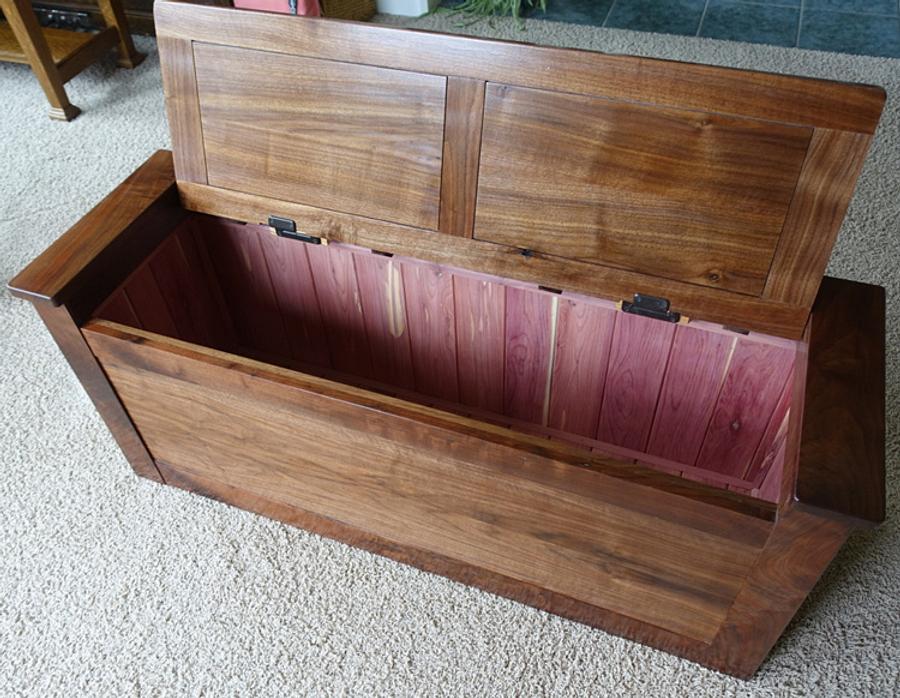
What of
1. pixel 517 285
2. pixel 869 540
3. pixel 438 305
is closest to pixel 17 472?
pixel 438 305

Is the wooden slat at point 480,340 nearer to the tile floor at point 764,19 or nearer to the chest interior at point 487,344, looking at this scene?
the chest interior at point 487,344

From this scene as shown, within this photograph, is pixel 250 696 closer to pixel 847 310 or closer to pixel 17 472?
pixel 17 472

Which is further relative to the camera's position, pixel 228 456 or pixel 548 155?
pixel 228 456

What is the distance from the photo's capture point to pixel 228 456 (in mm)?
1090

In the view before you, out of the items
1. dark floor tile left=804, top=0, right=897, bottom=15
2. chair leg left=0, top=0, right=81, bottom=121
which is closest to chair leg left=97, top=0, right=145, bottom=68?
chair leg left=0, top=0, right=81, bottom=121

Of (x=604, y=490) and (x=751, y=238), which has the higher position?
(x=751, y=238)

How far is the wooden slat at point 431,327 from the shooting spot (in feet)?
3.61

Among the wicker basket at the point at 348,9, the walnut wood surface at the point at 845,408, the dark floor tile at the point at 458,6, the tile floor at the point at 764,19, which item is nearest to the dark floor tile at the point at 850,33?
the tile floor at the point at 764,19

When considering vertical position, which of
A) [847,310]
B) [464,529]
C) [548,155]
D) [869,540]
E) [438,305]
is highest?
[548,155]

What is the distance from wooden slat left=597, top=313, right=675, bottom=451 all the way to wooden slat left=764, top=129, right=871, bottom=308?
0.17 m

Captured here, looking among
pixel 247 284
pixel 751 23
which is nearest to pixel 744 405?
pixel 247 284

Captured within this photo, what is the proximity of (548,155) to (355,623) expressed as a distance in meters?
0.70

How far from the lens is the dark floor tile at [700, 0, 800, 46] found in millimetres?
2340

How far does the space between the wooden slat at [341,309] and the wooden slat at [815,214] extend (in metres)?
0.60
